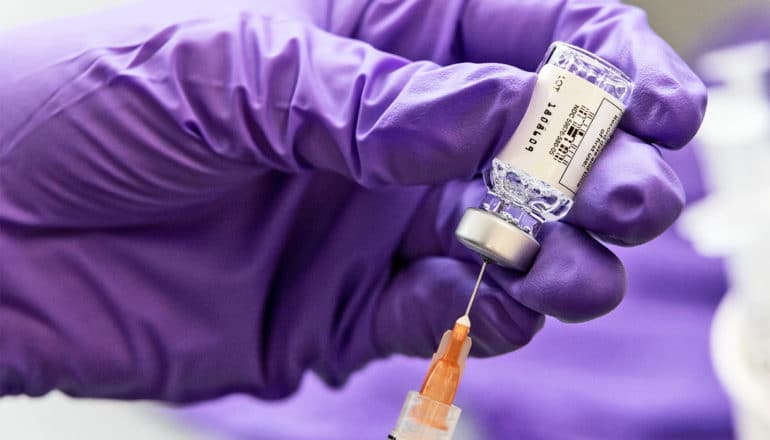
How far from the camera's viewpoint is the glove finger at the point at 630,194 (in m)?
0.56

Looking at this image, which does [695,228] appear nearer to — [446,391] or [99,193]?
[446,391]

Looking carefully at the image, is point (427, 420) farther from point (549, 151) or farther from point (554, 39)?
point (554, 39)

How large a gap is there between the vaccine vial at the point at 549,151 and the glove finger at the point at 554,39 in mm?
28

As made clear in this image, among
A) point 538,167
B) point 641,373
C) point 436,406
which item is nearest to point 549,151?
point 538,167

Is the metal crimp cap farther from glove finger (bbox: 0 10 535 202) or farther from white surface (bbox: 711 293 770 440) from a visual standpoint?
white surface (bbox: 711 293 770 440)

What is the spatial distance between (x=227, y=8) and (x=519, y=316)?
0.41 meters

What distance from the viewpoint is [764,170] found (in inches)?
43.3

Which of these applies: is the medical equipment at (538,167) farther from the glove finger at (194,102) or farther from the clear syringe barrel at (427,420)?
the glove finger at (194,102)

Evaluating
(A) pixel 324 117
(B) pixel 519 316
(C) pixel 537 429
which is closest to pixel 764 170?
(C) pixel 537 429

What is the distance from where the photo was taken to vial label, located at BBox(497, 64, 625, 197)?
0.54 metres

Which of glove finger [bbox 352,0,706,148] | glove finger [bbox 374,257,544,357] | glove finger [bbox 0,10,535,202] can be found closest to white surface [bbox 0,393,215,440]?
glove finger [bbox 374,257,544,357]

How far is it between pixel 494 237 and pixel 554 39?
0.24m

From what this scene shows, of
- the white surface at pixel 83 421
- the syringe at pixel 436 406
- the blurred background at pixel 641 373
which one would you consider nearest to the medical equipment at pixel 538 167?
the syringe at pixel 436 406

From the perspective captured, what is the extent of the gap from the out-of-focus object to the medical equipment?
52 cm
